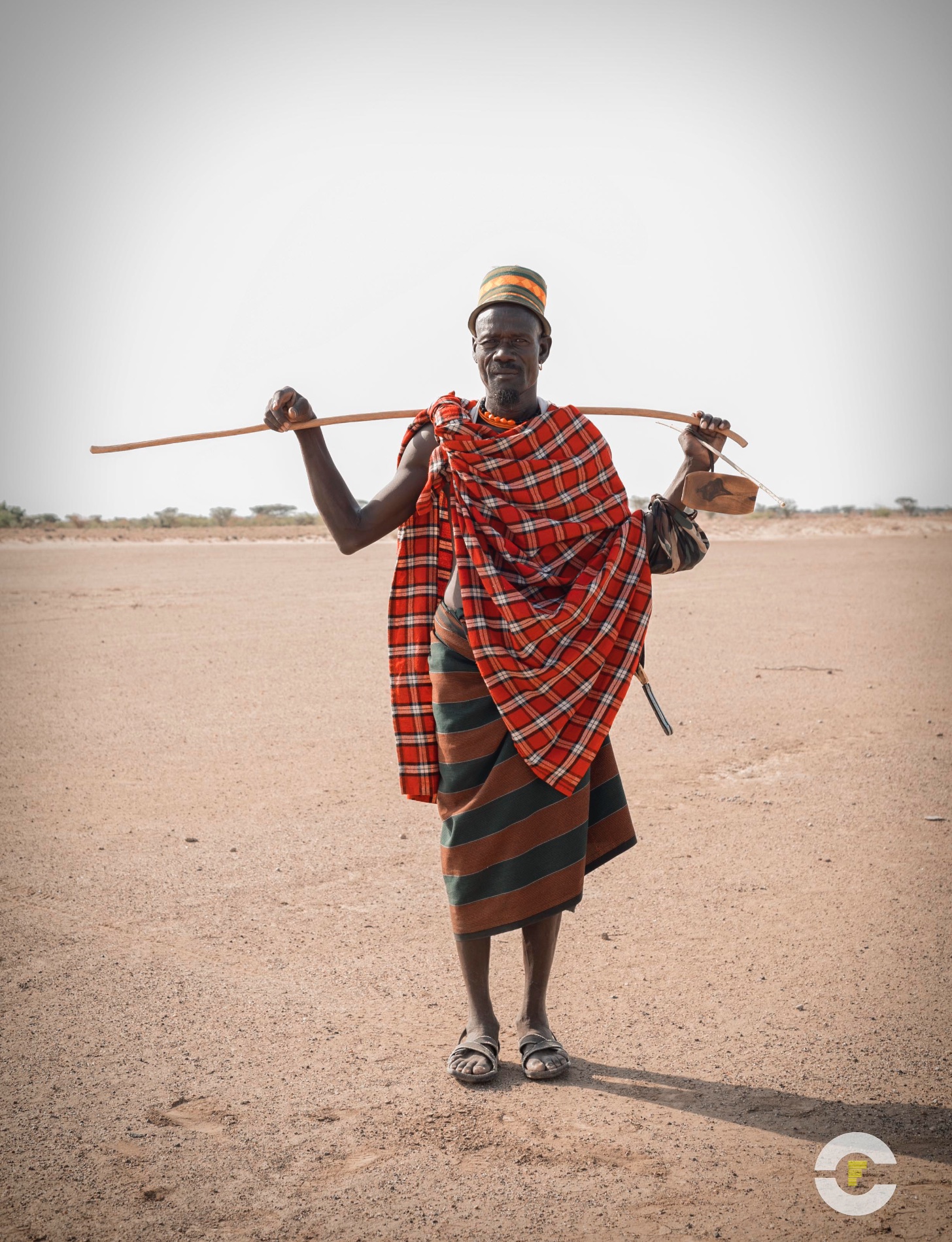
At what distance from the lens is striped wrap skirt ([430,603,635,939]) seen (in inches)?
127

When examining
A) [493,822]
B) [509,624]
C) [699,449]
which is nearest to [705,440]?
[699,449]

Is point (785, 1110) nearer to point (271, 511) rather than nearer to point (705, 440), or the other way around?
point (705, 440)

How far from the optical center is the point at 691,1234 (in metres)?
2.51

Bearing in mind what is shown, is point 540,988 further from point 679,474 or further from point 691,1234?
point 679,474

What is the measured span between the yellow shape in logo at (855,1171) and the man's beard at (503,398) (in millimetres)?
2322

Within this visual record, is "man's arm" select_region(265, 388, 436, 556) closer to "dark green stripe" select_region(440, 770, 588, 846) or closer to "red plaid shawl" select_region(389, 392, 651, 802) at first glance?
"red plaid shawl" select_region(389, 392, 651, 802)

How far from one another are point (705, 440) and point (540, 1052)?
203 centimetres

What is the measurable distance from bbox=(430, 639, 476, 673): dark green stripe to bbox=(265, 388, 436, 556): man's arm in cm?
41

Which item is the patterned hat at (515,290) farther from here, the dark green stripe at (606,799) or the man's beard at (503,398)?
the dark green stripe at (606,799)

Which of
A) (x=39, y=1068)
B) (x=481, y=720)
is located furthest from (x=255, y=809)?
(x=481, y=720)

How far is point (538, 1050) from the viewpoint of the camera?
3.29 m

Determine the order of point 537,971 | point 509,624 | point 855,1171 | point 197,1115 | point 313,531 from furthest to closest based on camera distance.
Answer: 1. point 313,531
2. point 537,971
3. point 509,624
4. point 197,1115
5. point 855,1171

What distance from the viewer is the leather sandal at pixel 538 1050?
10.6ft

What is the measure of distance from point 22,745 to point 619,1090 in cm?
564
